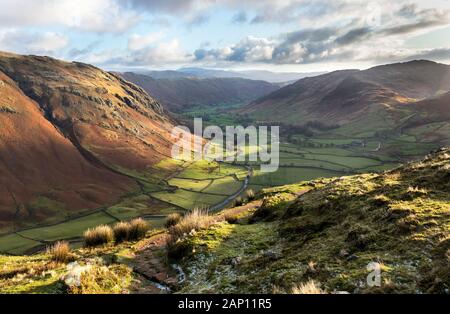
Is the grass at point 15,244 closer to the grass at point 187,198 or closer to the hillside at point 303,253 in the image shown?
the grass at point 187,198

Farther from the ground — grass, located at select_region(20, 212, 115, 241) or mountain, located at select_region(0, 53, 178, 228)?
mountain, located at select_region(0, 53, 178, 228)

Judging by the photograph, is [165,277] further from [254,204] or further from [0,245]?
[0,245]

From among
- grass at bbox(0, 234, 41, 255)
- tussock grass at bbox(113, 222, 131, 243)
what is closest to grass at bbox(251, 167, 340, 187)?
grass at bbox(0, 234, 41, 255)

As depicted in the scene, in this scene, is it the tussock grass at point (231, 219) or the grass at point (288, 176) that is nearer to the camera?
the tussock grass at point (231, 219)

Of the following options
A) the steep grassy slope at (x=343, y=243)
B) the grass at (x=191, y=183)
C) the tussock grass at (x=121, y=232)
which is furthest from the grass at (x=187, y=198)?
the steep grassy slope at (x=343, y=243)

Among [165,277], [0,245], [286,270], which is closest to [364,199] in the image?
[286,270]

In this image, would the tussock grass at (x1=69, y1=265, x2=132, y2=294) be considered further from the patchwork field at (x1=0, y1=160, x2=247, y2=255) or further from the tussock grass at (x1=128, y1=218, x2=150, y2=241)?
the patchwork field at (x1=0, y1=160, x2=247, y2=255)
